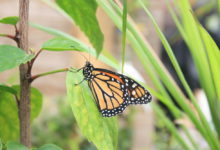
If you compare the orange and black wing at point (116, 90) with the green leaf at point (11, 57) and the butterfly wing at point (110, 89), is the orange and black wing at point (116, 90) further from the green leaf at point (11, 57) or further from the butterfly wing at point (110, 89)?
the green leaf at point (11, 57)

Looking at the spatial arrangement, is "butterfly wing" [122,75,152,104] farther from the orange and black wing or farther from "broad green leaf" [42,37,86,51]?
"broad green leaf" [42,37,86,51]

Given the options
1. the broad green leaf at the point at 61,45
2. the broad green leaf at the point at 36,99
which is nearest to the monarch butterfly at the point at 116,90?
the broad green leaf at the point at 36,99

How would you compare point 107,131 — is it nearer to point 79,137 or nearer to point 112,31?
point 79,137

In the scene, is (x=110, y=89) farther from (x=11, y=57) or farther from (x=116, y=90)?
(x=11, y=57)

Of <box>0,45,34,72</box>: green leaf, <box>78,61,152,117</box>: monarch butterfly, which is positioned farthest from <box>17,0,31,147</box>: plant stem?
<box>78,61,152,117</box>: monarch butterfly

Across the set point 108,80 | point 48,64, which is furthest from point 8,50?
point 48,64

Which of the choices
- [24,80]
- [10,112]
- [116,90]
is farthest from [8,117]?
[116,90]
